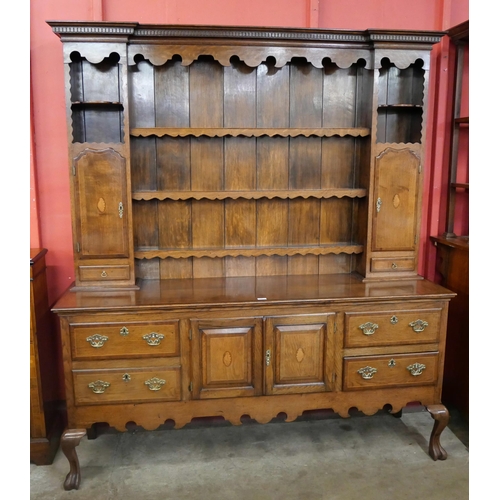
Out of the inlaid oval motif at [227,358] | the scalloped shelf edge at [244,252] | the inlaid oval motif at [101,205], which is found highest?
the inlaid oval motif at [101,205]

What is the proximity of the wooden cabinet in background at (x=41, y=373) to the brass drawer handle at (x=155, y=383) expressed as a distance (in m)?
0.64

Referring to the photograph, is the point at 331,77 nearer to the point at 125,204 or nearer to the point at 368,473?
the point at 125,204

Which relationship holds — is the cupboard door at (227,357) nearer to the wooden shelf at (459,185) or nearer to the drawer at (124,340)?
the drawer at (124,340)

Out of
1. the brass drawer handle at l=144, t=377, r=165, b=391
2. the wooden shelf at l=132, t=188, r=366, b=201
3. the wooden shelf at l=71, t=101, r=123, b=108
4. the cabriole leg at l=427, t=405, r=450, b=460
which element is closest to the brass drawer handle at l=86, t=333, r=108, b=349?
the brass drawer handle at l=144, t=377, r=165, b=391

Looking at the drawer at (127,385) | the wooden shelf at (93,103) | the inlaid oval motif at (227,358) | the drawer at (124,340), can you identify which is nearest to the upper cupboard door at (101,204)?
the wooden shelf at (93,103)

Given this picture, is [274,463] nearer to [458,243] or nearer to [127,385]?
[127,385]

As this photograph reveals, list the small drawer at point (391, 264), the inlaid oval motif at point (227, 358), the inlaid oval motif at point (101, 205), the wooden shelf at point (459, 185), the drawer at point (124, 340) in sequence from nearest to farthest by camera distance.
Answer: the drawer at point (124, 340), the inlaid oval motif at point (227, 358), the inlaid oval motif at point (101, 205), the small drawer at point (391, 264), the wooden shelf at point (459, 185)

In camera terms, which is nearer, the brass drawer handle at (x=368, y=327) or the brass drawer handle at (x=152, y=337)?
the brass drawer handle at (x=152, y=337)

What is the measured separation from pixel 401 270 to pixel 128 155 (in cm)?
166

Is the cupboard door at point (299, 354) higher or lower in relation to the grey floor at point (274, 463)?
higher

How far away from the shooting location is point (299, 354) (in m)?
2.42

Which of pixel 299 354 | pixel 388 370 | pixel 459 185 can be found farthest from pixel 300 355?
pixel 459 185

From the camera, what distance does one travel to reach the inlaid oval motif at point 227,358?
7.81 ft

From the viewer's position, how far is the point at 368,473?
2504mm
